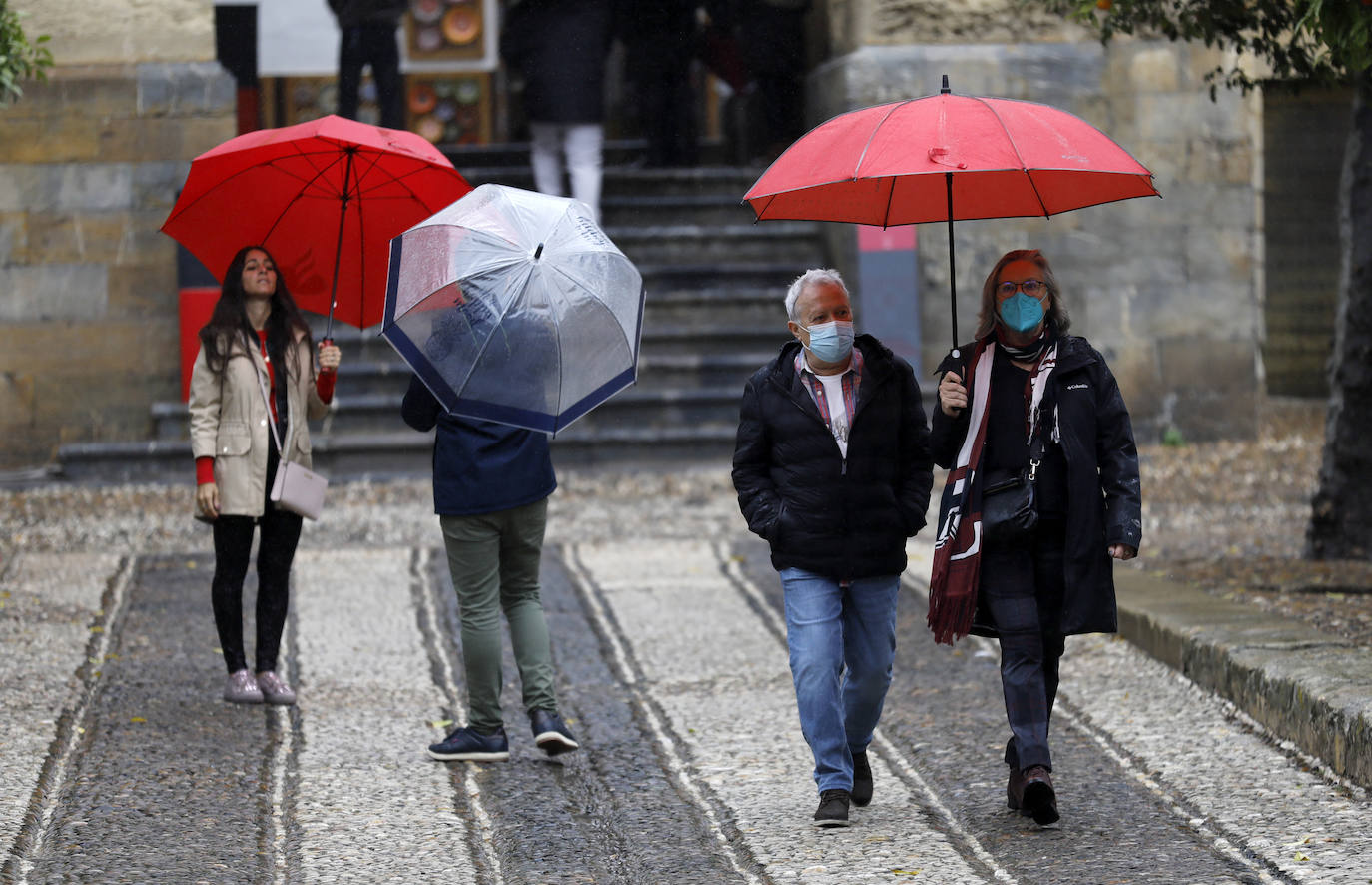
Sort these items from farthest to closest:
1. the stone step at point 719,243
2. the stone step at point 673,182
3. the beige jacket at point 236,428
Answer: the stone step at point 673,182
the stone step at point 719,243
the beige jacket at point 236,428

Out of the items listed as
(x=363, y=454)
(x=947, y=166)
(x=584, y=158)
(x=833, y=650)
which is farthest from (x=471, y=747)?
(x=584, y=158)

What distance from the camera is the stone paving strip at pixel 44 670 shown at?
16.1ft

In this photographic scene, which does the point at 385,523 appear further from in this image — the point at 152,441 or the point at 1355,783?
the point at 1355,783

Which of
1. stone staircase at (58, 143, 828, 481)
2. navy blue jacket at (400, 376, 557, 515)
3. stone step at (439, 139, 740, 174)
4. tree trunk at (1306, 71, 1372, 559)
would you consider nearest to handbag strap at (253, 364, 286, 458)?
navy blue jacket at (400, 376, 557, 515)

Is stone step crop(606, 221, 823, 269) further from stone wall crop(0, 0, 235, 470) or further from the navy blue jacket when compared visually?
the navy blue jacket

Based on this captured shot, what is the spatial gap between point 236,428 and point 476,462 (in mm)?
1190

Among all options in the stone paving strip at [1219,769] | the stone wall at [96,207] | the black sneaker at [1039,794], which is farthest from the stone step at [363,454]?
the black sneaker at [1039,794]

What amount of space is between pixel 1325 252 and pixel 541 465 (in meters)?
12.1

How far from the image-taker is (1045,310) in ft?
15.8

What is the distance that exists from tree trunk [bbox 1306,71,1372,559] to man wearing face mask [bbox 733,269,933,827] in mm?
3939

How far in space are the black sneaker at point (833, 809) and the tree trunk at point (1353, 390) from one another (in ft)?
13.9

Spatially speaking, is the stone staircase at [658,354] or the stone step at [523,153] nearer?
the stone staircase at [658,354]

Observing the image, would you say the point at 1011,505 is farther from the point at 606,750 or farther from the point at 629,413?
the point at 629,413

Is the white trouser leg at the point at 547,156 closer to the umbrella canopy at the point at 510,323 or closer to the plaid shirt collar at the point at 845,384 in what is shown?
the umbrella canopy at the point at 510,323
